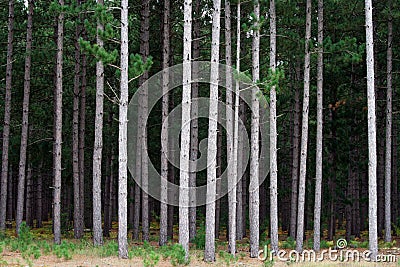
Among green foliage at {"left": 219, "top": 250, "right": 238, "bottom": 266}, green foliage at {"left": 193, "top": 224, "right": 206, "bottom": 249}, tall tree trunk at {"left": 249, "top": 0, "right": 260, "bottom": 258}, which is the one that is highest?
tall tree trunk at {"left": 249, "top": 0, "right": 260, "bottom": 258}

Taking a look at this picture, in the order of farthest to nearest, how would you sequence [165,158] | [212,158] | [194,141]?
[194,141]
[165,158]
[212,158]

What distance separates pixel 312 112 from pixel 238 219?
217 inches

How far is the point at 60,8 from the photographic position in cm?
1608

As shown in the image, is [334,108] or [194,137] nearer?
[194,137]

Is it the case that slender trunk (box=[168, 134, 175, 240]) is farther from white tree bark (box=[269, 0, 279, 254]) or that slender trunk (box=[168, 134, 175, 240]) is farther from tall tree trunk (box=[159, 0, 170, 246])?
→ white tree bark (box=[269, 0, 279, 254])

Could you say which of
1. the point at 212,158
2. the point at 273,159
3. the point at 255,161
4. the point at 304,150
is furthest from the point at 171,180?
the point at 212,158

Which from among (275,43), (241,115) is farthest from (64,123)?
(275,43)

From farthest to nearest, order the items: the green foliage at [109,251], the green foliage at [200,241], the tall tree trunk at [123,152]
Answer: the green foliage at [200,241], the green foliage at [109,251], the tall tree trunk at [123,152]

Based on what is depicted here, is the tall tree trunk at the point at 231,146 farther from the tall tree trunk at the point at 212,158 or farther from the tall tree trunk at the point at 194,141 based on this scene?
the tall tree trunk at the point at 194,141

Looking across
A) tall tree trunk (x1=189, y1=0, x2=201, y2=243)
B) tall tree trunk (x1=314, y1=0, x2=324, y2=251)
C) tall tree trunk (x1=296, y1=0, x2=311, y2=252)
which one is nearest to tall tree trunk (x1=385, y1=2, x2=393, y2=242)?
tall tree trunk (x1=314, y1=0, x2=324, y2=251)

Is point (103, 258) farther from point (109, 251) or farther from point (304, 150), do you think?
point (304, 150)

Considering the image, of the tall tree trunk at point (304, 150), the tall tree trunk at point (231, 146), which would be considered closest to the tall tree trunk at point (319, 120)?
the tall tree trunk at point (304, 150)

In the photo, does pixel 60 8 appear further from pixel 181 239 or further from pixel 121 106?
pixel 181 239

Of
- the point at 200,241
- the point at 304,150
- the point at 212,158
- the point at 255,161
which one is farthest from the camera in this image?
the point at 200,241
